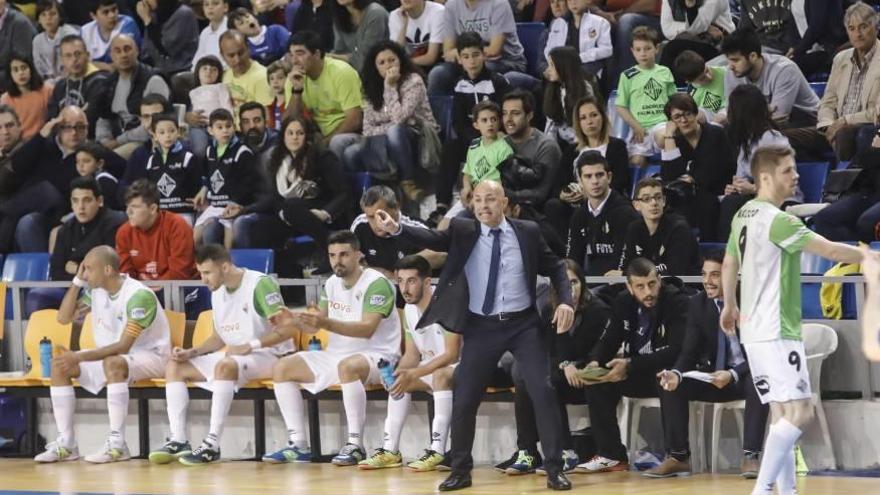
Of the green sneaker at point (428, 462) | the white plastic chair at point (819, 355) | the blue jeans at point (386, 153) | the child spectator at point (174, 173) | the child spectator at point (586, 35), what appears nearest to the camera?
the white plastic chair at point (819, 355)

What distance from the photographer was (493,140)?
549 inches

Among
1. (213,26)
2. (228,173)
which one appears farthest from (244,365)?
(213,26)

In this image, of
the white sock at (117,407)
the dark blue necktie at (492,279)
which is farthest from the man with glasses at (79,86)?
the dark blue necktie at (492,279)

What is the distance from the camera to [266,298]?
42.2ft

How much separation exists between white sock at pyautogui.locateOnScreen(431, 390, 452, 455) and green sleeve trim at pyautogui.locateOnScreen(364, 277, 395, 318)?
2.86ft

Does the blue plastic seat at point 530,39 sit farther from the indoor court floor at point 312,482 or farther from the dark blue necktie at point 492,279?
the dark blue necktie at point 492,279

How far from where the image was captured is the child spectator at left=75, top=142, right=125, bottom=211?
51.6 ft

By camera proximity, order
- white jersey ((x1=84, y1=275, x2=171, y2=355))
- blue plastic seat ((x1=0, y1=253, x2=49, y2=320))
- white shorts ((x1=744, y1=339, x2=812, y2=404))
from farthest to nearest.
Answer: blue plastic seat ((x1=0, y1=253, x2=49, y2=320)) → white jersey ((x1=84, y1=275, x2=171, y2=355)) → white shorts ((x1=744, y1=339, x2=812, y2=404))

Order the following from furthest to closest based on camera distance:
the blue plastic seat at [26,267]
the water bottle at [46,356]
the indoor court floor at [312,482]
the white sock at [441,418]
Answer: the blue plastic seat at [26,267]
the water bottle at [46,356]
the white sock at [441,418]
the indoor court floor at [312,482]

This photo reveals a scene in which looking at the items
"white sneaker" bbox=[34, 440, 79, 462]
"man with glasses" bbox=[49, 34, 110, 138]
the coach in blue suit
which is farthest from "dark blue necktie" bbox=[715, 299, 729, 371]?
"man with glasses" bbox=[49, 34, 110, 138]

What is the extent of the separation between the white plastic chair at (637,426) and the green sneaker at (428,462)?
4.32 ft

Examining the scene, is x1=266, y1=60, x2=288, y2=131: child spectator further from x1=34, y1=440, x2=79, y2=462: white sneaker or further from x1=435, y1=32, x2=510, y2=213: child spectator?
x1=34, y1=440, x2=79, y2=462: white sneaker

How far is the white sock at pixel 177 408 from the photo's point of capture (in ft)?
42.3

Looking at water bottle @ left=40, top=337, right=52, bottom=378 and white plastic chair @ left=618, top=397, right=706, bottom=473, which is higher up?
water bottle @ left=40, top=337, right=52, bottom=378
